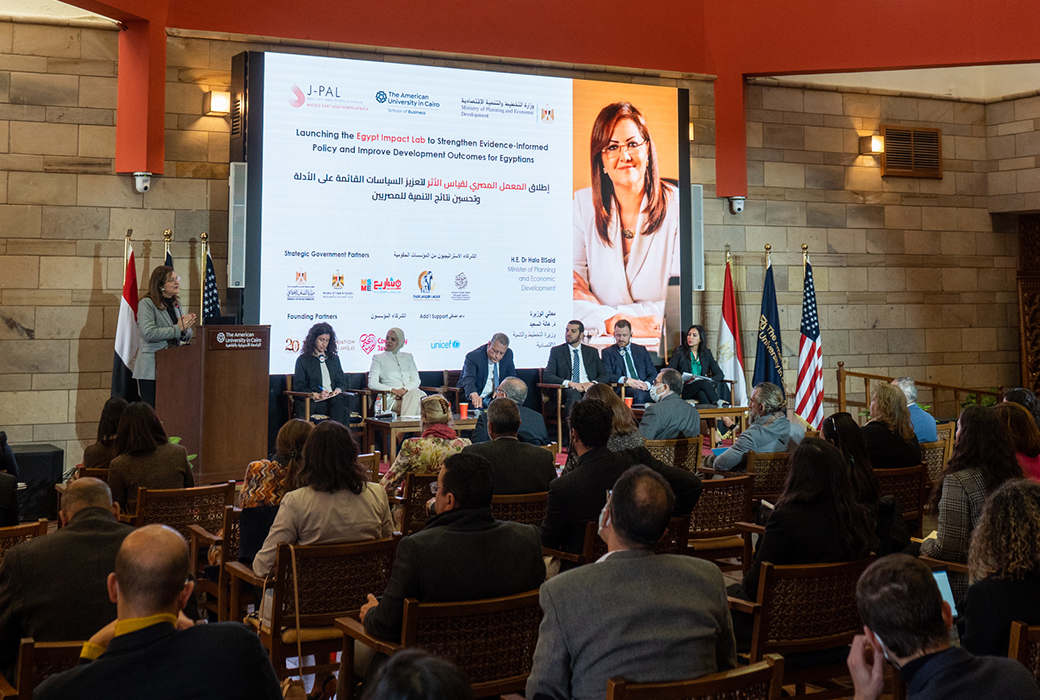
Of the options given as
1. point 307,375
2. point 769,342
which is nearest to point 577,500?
point 307,375

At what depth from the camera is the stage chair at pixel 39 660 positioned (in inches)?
74.0

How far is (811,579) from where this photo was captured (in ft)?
9.00

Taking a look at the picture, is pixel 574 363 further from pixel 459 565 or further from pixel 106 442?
pixel 459 565

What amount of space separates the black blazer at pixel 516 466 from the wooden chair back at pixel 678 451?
1119mm

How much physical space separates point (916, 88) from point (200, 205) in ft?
27.2

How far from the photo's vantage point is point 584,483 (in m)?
3.40

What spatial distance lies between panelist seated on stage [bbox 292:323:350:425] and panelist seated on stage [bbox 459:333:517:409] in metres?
1.07

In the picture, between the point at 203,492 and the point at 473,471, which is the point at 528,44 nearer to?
the point at 203,492

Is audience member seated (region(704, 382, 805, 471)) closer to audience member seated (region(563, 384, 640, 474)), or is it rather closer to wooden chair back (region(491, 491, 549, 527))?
audience member seated (region(563, 384, 640, 474))

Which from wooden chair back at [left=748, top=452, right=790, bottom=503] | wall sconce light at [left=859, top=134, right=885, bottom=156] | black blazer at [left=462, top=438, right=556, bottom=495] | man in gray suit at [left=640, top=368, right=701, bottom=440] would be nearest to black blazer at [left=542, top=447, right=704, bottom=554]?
black blazer at [left=462, top=438, right=556, bottom=495]

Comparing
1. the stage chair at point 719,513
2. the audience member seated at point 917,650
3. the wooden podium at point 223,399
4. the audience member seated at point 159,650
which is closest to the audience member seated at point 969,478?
the stage chair at point 719,513

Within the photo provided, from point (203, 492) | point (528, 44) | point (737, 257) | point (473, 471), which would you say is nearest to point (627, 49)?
point (528, 44)

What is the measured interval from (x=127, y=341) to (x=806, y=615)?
625cm

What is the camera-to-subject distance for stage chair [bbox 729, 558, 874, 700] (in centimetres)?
262
